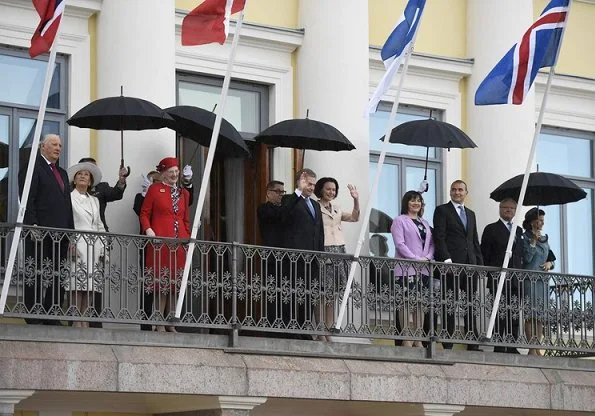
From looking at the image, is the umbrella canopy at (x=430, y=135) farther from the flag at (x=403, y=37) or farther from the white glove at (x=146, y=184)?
the white glove at (x=146, y=184)

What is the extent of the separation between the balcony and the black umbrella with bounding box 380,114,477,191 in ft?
4.63

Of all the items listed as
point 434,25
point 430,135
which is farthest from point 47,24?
point 434,25

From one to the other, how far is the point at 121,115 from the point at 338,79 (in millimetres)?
4082

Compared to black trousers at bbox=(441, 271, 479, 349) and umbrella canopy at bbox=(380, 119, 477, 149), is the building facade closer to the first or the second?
black trousers at bbox=(441, 271, 479, 349)

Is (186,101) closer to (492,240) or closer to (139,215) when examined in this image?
(139,215)

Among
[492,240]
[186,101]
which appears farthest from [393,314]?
[186,101]

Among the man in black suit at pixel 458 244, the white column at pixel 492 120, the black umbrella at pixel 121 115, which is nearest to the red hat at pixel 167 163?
the black umbrella at pixel 121 115

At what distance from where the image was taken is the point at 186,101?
22766 millimetres

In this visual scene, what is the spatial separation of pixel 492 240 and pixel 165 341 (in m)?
5.26

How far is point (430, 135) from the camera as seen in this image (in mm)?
22297

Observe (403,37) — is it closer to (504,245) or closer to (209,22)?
(209,22)

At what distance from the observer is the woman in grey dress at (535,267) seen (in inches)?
896

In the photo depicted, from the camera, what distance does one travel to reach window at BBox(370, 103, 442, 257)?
79.6 feet

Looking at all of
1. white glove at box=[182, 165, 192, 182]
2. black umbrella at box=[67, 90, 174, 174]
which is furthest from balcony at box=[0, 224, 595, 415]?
black umbrella at box=[67, 90, 174, 174]
